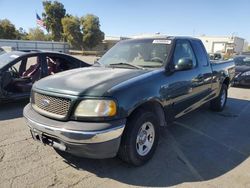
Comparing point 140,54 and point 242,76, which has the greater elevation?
point 140,54

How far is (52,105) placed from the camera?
3.44 metres

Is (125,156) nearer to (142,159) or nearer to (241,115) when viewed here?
(142,159)

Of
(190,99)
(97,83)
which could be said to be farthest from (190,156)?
(97,83)

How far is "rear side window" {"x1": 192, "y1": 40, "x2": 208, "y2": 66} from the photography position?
5.41m

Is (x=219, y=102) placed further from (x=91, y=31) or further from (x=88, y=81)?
(x=91, y=31)

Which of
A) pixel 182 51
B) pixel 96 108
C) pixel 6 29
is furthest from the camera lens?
pixel 6 29

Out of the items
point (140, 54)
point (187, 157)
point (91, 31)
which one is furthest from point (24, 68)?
point (91, 31)

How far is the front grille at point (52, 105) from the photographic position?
3297 mm

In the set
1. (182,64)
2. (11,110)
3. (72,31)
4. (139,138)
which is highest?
(72,31)

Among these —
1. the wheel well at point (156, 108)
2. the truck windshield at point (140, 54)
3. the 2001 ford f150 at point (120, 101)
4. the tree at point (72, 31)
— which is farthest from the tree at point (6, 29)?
the wheel well at point (156, 108)

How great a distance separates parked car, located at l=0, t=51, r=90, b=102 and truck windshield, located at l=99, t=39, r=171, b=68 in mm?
2820

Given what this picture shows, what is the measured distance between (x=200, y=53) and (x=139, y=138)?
9.09 ft

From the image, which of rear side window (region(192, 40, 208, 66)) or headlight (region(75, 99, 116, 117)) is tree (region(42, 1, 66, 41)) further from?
headlight (region(75, 99, 116, 117))

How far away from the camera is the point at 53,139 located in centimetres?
330
